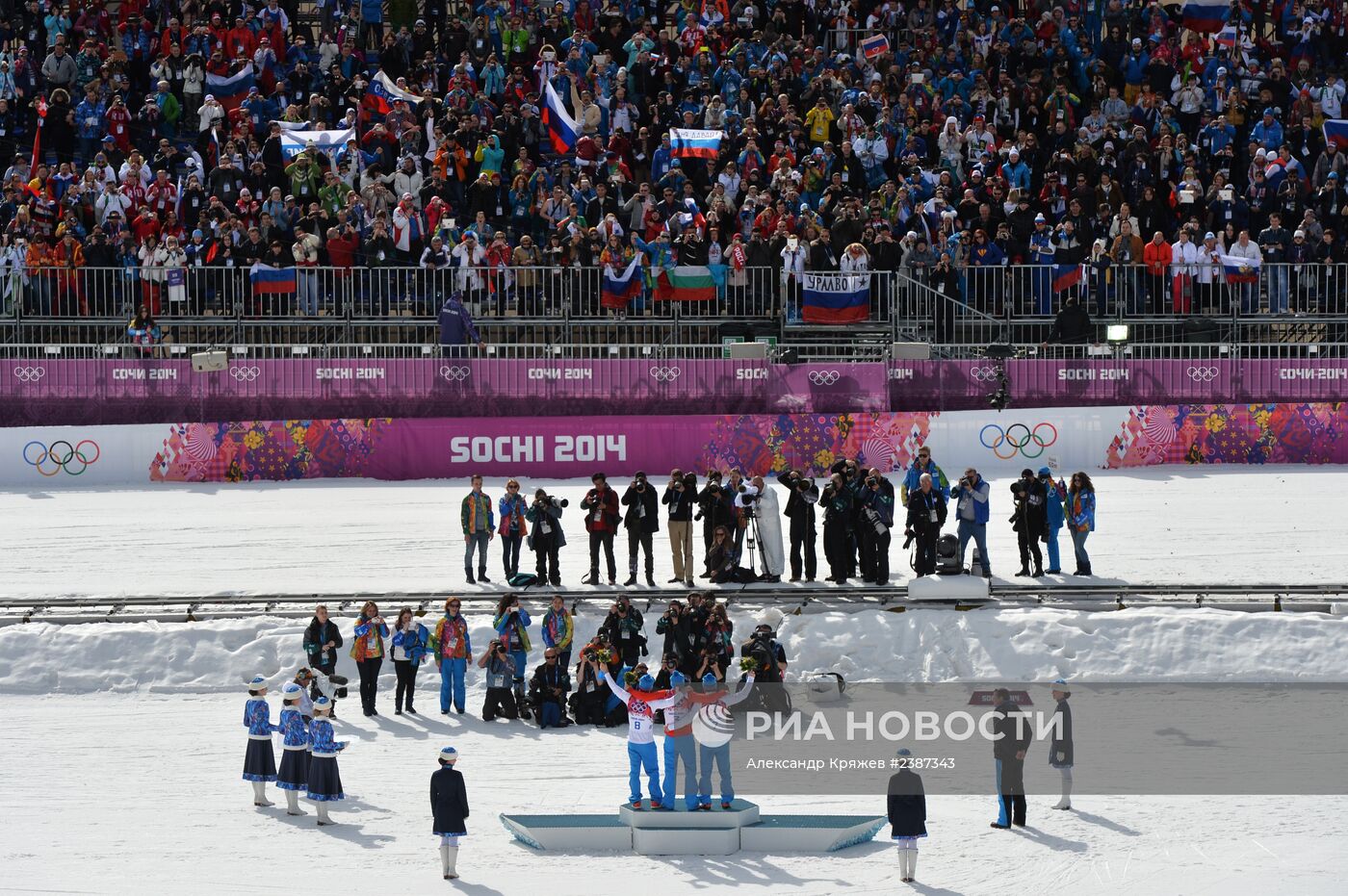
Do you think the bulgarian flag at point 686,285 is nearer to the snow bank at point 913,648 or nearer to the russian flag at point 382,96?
the russian flag at point 382,96

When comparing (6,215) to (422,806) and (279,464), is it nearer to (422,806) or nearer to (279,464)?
(279,464)

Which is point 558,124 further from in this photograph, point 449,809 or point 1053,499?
point 449,809

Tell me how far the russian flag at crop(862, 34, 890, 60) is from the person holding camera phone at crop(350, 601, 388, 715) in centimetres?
1782

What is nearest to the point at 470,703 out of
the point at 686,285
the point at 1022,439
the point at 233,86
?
the point at 1022,439

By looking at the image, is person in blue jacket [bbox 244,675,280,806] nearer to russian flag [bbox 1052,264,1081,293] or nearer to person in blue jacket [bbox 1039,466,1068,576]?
person in blue jacket [bbox 1039,466,1068,576]

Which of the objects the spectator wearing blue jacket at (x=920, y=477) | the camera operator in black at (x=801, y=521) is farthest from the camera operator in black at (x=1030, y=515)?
the camera operator in black at (x=801, y=521)

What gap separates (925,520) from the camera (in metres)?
21.4

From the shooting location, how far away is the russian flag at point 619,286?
95.7ft

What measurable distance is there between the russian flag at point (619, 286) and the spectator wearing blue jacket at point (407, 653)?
1083 cm

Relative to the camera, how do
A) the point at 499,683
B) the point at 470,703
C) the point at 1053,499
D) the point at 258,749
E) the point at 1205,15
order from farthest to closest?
the point at 1205,15 → the point at 1053,499 → the point at 470,703 → the point at 499,683 → the point at 258,749

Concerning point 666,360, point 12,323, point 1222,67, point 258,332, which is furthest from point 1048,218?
point 12,323

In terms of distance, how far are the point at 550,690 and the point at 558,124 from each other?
50.0 feet

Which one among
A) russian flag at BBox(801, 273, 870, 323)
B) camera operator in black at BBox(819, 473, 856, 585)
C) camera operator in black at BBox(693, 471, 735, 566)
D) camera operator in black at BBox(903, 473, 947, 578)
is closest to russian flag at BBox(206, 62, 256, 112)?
russian flag at BBox(801, 273, 870, 323)

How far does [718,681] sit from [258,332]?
13.4m
